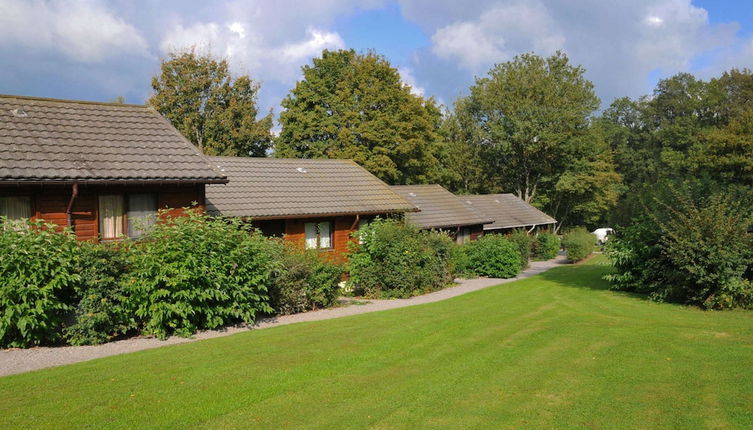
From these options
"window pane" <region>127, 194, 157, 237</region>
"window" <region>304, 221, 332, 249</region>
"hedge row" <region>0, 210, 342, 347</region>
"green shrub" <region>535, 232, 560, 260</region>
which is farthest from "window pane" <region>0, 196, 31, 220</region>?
"green shrub" <region>535, 232, 560, 260</region>

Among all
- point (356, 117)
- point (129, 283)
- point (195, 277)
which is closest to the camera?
point (129, 283)

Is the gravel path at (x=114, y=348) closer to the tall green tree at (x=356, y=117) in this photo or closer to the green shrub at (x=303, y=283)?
the green shrub at (x=303, y=283)

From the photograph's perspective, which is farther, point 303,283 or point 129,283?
point 303,283

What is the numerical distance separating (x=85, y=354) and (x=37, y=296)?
5.13 feet

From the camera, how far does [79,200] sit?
15719 millimetres

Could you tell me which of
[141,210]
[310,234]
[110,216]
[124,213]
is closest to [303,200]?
[310,234]

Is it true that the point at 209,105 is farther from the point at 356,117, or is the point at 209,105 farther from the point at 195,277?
the point at 195,277

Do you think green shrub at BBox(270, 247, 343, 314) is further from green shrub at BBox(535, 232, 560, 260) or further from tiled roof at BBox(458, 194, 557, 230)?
green shrub at BBox(535, 232, 560, 260)

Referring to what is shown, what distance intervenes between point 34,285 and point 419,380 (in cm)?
795

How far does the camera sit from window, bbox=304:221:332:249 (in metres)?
24.1

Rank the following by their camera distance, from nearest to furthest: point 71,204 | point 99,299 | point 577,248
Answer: point 99,299 < point 71,204 < point 577,248

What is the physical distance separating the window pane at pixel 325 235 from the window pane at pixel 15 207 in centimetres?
1156

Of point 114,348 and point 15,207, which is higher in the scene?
point 15,207

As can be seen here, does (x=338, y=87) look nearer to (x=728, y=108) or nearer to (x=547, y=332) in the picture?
(x=547, y=332)
